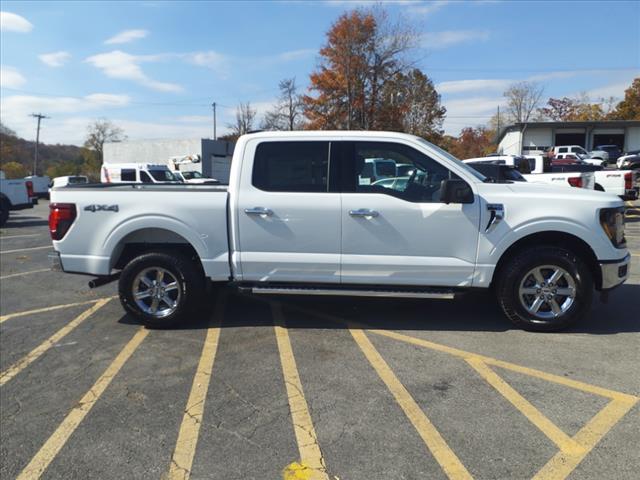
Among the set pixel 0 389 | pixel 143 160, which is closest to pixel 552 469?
pixel 0 389

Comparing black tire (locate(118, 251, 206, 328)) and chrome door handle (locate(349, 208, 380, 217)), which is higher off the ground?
chrome door handle (locate(349, 208, 380, 217))

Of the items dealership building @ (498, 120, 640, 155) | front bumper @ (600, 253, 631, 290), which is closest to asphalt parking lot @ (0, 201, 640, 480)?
front bumper @ (600, 253, 631, 290)

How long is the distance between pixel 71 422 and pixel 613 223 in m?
4.97

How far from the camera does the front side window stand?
4.68 meters

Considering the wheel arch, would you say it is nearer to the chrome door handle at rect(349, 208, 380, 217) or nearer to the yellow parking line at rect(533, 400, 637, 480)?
the chrome door handle at rect(349, 208, 380, 217)

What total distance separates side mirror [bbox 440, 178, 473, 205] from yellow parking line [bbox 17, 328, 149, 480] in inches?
131

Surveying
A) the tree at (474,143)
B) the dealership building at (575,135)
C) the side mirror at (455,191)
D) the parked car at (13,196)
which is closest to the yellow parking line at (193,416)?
the side mirror at (455,191)

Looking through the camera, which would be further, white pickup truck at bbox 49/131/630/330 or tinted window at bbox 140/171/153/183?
tinted window at bbox 140/171/153/183

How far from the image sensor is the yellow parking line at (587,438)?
2643 millimetres

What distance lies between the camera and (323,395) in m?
3.59

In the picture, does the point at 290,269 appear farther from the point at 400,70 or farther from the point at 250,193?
the point at 400,70

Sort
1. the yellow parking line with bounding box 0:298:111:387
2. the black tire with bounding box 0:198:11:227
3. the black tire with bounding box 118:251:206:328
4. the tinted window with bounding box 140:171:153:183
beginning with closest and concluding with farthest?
the yellow parking line with bounding box 0:298:111:387, the black tire with bounding box 118:251:206:328, the black tire with bounding box 0:198:11:227, the tinted window with bounding box 140:171:153:183

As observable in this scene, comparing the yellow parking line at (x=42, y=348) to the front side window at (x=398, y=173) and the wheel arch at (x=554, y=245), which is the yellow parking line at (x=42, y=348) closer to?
the front side window at (x=398, y=173)

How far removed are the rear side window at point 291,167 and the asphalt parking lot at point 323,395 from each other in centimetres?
150
